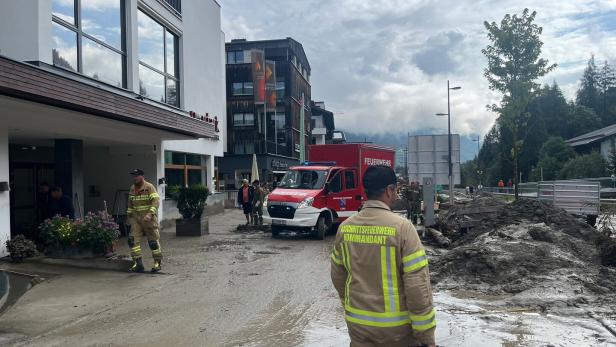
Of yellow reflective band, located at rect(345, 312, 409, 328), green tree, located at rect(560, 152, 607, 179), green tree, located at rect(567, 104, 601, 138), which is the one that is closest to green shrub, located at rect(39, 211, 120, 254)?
yellow reflective band, located at rect(345, 312, 409, 328)

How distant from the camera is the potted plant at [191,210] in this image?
14.8m

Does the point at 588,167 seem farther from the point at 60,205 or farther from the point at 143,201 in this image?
the point at 60,205

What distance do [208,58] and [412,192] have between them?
33.5 feet

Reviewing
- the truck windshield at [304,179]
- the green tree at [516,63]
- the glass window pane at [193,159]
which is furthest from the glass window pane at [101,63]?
the green tree at [516,63]

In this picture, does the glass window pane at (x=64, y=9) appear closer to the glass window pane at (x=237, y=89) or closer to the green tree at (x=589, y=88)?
the glass window pane at (x=237, y=89)

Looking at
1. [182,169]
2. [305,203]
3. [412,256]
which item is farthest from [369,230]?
→ [182,169]

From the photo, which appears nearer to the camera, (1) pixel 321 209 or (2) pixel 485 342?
(2) pixel 485 342

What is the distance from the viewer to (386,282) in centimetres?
316

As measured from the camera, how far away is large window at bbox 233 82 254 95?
50.3 m

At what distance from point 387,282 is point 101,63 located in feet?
37.8

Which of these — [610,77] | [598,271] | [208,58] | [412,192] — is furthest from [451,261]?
[610,77]

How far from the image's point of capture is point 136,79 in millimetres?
14477

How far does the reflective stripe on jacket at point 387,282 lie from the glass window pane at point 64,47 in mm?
9519

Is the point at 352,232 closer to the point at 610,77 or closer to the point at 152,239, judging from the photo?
the point at 152,239
